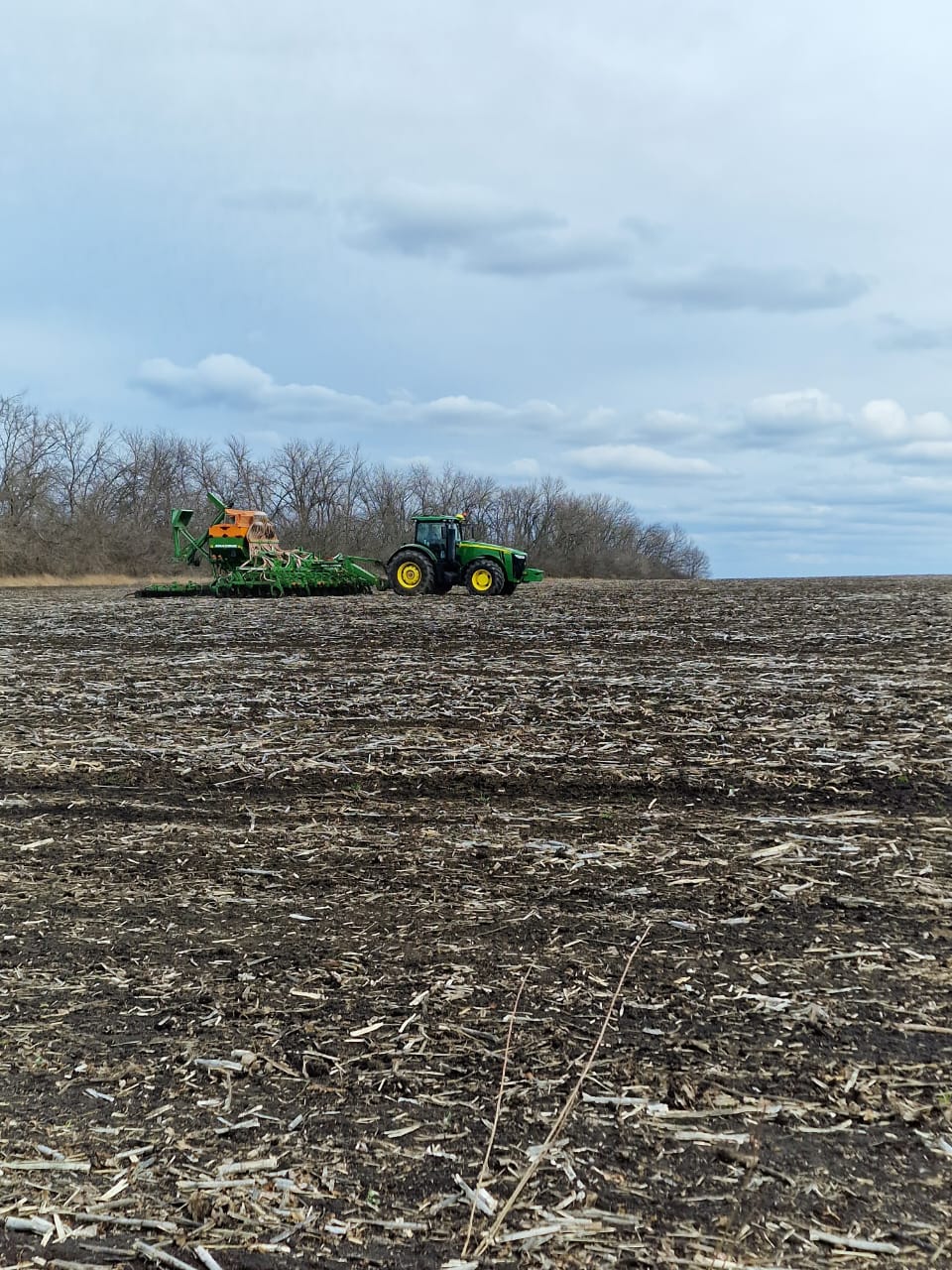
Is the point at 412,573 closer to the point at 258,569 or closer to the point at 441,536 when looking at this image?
the point at 441,536

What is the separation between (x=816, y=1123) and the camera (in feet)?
9.39

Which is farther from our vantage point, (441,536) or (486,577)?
(441,536)

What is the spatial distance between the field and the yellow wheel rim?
48.4 feet

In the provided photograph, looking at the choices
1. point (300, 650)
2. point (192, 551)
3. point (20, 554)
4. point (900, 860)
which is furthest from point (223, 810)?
point (20, 554)

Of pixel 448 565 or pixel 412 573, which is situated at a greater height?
pixel 448 565

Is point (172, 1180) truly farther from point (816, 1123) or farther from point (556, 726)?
point (556, 726)

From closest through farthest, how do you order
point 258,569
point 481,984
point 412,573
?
1. point 481,984
2. point 412,573
3. point 258,569

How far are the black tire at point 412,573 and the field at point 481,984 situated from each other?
14555 mm

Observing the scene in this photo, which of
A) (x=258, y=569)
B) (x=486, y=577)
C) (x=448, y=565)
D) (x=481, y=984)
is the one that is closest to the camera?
(x=481, y=984)

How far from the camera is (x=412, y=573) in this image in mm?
23578

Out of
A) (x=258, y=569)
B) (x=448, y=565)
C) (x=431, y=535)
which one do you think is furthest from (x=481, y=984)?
(x=258, y=569)

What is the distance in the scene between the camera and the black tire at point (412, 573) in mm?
23281

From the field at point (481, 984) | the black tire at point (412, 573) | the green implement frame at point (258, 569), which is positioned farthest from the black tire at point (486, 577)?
the field at point (481, 984)

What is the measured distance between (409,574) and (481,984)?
66.0 ft
